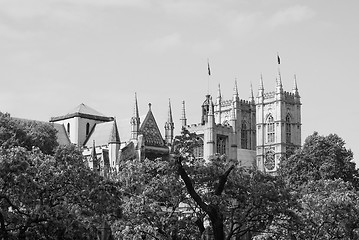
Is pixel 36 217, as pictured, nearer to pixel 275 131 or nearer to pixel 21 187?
pixel 21 187

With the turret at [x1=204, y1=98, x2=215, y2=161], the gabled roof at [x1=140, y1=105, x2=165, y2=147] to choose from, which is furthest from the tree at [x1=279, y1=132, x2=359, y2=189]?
the turret at [x1=204, y1=98, x2=215, y2=161]

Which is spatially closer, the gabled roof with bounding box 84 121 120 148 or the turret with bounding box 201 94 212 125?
the gabled roof with bounding box 84 121 120 148

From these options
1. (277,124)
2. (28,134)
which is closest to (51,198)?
(28,134)

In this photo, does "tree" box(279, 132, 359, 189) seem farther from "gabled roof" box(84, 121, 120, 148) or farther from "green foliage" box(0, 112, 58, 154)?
"gabled roof" box(84, 121, 120, 148)

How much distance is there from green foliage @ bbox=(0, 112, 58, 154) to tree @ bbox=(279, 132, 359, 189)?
22508 mm

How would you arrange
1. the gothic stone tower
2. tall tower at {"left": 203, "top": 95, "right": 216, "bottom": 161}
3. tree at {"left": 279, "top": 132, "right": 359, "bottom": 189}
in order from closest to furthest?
tree at {"left": 279, "top": 132, "right": 359, "bottom": 189} < tall tower at {"left": 203, "top": 95, "right": 216, "bottom": 161} < the gothic stone tower

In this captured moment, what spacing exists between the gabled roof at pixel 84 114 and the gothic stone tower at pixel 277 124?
35.0 m

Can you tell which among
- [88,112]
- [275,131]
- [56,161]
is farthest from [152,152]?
[56,161]

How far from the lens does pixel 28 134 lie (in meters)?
73.5

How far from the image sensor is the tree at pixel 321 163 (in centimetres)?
7338

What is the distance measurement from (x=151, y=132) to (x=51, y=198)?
7943 cm

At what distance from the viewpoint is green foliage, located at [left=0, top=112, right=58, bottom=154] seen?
231 feet

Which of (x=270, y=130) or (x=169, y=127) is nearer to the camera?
(x=169, y=127)

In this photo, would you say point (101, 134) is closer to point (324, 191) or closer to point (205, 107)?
point (205, 107)
